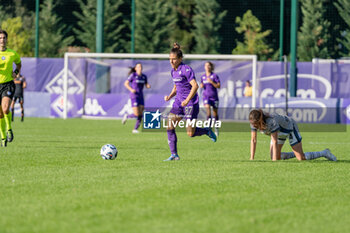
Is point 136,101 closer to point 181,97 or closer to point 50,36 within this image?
point 181,97

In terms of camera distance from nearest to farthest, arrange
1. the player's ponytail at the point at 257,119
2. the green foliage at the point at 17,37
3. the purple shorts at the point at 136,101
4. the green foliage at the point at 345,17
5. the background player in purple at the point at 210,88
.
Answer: the player's ponytail at the point at 257,119, the background player in purple at the point at 210,88, the purple shorts at the point at 136,101, the green foliage at the point at 345,17, the green foliage at the point at 17,37

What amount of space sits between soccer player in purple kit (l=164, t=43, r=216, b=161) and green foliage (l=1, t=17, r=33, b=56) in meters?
42.3

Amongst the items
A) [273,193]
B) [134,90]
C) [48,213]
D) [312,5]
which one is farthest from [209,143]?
[312,5]

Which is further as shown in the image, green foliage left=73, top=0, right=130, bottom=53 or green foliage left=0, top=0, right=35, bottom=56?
green foliage left=73, top=0, right=130, bottom=53

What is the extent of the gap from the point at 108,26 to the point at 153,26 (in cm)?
405

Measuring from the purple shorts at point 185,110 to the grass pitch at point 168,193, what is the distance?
0.78 m

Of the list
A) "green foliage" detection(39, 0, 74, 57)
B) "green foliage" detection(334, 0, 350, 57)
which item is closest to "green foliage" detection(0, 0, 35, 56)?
"green foliage" detection(39, 0, 74, 57)

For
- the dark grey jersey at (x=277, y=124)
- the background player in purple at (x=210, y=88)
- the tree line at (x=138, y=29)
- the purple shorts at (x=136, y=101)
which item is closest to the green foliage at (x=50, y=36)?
the tree line at (x=138, y=29)

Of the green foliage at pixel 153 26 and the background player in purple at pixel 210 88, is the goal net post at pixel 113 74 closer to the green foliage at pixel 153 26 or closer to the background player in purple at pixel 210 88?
the background player in purple at pixel 210 88

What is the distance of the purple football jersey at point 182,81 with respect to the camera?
12.0 meters

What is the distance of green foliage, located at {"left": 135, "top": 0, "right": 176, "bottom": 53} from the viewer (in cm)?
5678

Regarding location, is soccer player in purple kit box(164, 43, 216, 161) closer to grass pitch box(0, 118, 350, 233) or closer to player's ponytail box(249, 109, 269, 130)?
grass pitch box(0, 118, 350, 233)

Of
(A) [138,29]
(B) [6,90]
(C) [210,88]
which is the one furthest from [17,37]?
(B) [6,90]

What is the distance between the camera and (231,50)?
185 feet
